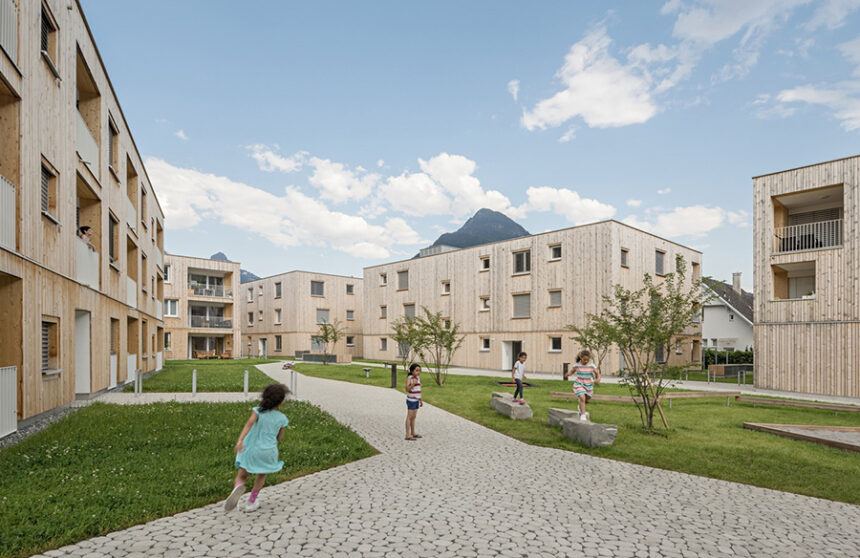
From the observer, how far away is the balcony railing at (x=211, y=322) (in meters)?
43.2

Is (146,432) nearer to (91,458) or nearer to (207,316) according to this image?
(91,458)

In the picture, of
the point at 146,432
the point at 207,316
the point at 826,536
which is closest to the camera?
the point at 826,536

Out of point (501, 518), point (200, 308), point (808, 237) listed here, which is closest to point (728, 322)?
point (808, 237)

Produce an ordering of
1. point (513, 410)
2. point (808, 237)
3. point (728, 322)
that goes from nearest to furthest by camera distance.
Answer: point (513, 410) → point (808, 237) → point (728, 322)

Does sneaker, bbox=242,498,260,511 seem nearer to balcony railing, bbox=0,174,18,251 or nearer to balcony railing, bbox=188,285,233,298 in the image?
balcony railing, bbox=0,174,18,251

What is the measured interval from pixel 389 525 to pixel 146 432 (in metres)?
6.13

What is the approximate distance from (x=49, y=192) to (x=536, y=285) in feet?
81.2

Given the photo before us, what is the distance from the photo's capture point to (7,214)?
846 cm

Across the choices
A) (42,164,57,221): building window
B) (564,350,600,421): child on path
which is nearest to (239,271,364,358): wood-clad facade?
(42,164,57,221): building window

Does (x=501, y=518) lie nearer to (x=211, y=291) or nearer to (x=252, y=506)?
(x=252, y=506)

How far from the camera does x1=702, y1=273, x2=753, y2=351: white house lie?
41.5 metres

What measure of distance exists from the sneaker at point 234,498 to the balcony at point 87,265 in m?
10.0

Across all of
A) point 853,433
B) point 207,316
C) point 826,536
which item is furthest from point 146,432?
point 207,316

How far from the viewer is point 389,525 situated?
4879 mm
